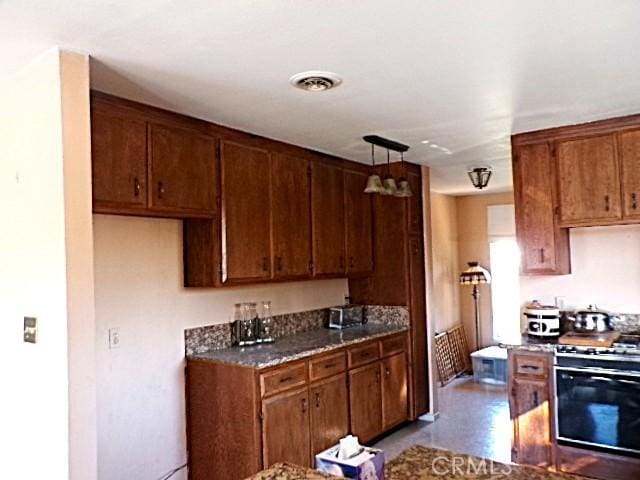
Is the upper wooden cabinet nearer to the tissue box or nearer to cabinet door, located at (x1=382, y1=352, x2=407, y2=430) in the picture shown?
the tissue box

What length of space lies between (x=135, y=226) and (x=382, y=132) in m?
1.72

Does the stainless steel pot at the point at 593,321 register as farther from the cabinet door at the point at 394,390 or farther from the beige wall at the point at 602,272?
the cabinet door at the point at 394,390

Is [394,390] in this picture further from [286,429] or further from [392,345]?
[286,429]

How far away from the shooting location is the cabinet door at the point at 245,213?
133 inches

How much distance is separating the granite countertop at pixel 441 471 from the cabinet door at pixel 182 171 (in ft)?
6.52

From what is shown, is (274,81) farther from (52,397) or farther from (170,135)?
(52,397)

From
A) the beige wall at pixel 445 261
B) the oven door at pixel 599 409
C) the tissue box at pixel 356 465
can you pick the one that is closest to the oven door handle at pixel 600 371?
the oven door at pixel 599 409

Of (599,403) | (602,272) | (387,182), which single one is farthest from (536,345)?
(387,182)

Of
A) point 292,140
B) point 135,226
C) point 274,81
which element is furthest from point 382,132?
point 135,226

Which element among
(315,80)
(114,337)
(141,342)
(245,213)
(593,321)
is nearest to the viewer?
(315,80)

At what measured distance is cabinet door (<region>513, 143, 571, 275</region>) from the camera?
12.1ft

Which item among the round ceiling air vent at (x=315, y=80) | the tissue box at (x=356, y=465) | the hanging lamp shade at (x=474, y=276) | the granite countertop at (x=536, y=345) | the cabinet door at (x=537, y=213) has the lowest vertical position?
the granite countertop at (x=536, y=345)

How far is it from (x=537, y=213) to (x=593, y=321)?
0.89m

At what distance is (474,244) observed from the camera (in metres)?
6.97
